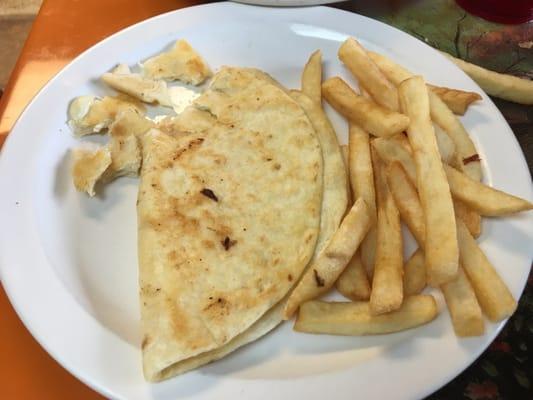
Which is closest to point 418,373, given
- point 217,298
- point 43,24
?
point 217,298

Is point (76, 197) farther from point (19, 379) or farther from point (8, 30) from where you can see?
point (8, 30)

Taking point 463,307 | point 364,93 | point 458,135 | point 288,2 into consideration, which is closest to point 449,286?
point 463,307

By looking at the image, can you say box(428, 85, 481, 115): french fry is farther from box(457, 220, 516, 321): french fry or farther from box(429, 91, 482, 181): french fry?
box(457, 220, 516, 321): french fry

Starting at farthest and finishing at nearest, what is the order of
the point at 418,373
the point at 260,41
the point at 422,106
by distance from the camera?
the point at 260,41 < the point at 422,106 < the point at 418,373

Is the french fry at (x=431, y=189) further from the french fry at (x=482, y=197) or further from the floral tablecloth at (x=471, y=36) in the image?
the floral tablecloth at (x=471, y=36)

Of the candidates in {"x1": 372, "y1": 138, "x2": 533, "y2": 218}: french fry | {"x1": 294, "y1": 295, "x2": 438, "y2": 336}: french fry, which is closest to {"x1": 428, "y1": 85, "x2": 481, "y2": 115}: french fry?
{"x1": 372, "y1": 138, "x2": 533, "y2": 218}: french fry
